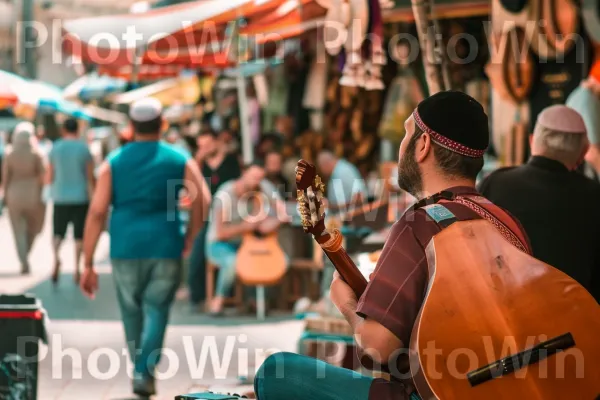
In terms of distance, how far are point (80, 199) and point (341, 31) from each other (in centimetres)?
631

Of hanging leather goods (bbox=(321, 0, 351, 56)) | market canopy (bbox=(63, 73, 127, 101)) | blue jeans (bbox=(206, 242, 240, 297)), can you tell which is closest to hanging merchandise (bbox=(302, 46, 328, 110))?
blue jeans (bbox=(206, 242, 240, 297))

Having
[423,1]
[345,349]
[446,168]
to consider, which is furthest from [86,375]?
[446,168]

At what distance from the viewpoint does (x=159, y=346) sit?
755 cm

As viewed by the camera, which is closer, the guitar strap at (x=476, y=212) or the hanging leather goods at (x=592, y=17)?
the guitar strap at (x=476, y=212)

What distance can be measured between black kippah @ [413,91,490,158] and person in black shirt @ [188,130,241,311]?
891 centimetres

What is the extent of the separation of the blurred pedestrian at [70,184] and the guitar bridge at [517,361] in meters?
10.8

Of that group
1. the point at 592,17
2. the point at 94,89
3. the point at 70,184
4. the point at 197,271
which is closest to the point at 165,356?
the point at 197,271

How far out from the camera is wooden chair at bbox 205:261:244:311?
12.1 meters

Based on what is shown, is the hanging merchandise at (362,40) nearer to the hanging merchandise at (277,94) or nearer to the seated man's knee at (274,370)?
the seated man's knee at (274,370)

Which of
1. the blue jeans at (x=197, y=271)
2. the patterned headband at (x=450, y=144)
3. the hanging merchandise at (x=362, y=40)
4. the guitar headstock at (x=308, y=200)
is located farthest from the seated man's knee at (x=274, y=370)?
the blue jeans at (x=197, y=271)

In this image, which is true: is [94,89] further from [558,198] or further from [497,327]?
[497,327]

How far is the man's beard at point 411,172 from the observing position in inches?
146

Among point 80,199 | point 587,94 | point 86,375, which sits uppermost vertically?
point 587,94

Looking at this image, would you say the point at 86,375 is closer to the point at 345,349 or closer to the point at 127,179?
the point at 127,179
